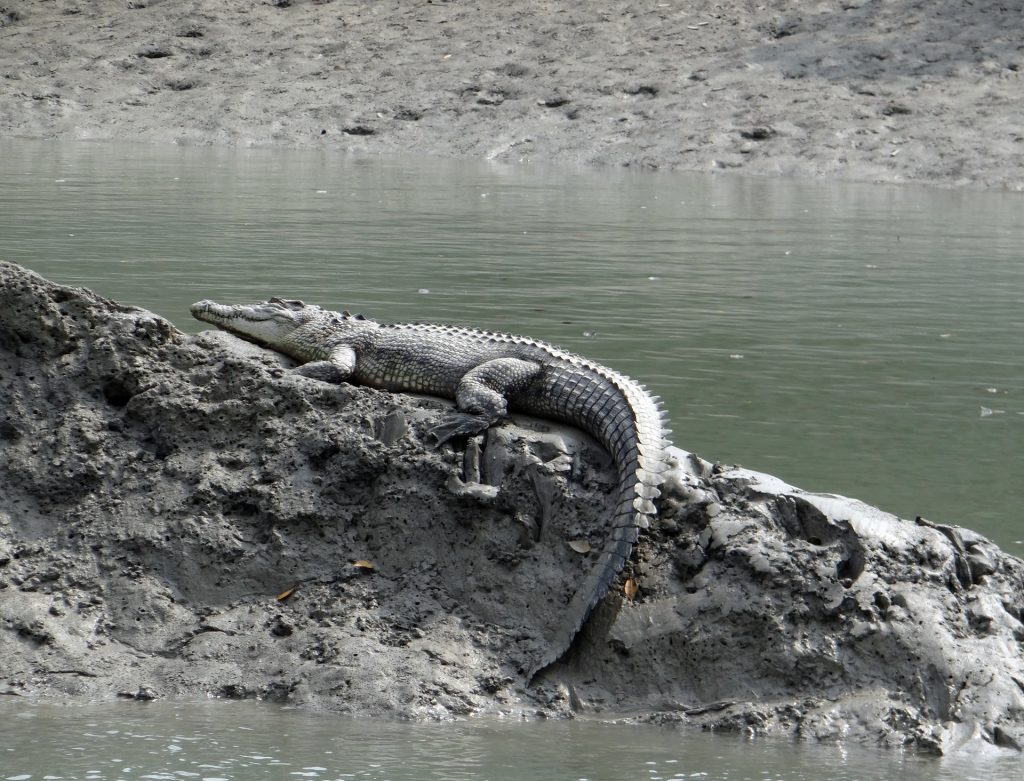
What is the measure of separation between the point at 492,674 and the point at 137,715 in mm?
1175

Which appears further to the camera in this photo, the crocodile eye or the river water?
the river water

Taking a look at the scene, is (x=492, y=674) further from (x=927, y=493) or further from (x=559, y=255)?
(x=559, y=255)

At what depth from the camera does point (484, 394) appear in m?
5.91

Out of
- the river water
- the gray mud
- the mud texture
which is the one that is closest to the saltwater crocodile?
the gray mud

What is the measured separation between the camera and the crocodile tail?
5.13 meters

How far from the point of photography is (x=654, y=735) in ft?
15.8

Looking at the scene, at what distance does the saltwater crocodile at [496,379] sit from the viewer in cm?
527

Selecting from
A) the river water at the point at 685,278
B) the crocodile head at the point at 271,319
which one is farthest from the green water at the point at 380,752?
the crocodile head at the point at 271,319

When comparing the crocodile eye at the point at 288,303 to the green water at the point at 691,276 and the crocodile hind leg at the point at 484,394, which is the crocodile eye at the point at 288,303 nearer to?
the crocodile hind leg at the point at 484,394

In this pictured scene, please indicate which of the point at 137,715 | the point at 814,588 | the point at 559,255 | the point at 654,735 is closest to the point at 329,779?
the point at 137,715

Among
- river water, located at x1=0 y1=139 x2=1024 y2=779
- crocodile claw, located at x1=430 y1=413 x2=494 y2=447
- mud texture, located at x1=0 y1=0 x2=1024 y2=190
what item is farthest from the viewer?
mud texture, located at x1=0 y1=0 x2=1024 y2=190

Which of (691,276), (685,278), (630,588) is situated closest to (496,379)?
(630,588)

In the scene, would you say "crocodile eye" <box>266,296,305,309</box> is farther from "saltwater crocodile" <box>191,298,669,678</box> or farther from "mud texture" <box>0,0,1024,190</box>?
"mud texture" <box>0,0,1024,190</box>

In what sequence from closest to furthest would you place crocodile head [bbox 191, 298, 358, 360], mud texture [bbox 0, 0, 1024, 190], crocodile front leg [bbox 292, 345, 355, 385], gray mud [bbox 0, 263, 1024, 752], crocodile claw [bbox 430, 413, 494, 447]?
1. gray mud [bbox 0, 263, 1024, 752]
2. crocodile claw [bbox 430, 413, 494, 447]
3. crocodile front leg [bbox 292, 345, 355, 385]
4. crocodile head [bbox 191, 298, 358, 360]
5. mud texture [bbox 0, 0, 1024, 190]
